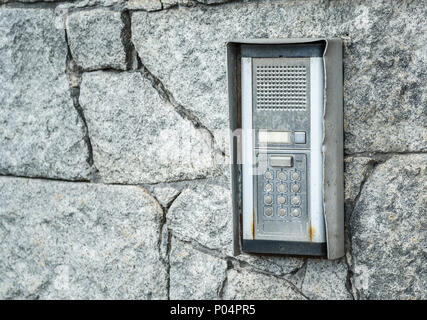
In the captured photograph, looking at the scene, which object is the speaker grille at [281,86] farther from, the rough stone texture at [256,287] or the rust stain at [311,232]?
the rough stone texture at [256,287]

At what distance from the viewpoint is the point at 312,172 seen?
86.1 inches

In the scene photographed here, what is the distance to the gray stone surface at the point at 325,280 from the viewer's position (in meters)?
2.31

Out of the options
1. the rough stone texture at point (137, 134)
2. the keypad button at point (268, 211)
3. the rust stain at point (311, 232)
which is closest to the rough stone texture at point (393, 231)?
the rust stain at point (311, 232)

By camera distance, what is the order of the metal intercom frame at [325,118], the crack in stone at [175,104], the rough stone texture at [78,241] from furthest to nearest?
the rough stone texture at [78,241] → the crack in stone at [175,104] → the metal intercom frame at [325,118]

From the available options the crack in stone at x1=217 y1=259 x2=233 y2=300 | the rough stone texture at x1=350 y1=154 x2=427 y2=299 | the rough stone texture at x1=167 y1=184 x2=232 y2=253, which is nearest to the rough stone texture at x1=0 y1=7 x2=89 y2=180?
the rough stone texture at x1=167 y1=184 x2=232 y2=253

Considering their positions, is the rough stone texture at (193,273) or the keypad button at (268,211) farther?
the rough stone texture at (193,273)

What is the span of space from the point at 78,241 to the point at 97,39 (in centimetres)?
70

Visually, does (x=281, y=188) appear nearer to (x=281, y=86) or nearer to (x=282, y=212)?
(x=282, y=212)

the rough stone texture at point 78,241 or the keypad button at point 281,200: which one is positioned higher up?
the keypad button at point 281,200

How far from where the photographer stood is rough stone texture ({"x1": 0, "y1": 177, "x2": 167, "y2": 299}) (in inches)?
100

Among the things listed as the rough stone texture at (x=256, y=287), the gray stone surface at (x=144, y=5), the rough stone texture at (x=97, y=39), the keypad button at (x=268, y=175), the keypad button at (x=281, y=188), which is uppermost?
the gray stone surface at (x=144, y=5)

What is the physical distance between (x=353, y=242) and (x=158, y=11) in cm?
95

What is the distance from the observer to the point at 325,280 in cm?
233

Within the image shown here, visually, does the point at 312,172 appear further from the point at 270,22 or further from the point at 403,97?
the point at 270,22
